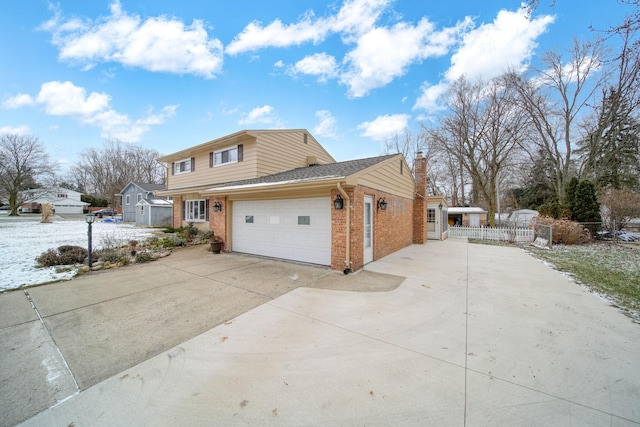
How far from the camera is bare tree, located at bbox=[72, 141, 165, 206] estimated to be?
3691 centimetres

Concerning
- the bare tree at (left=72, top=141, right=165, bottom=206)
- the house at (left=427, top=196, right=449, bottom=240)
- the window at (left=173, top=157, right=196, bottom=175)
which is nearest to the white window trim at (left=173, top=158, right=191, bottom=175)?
the window at (left=173, top=157, right=196, bottom=175)

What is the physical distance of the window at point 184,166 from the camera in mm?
14459

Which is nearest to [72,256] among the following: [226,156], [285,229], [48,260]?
[48,260]

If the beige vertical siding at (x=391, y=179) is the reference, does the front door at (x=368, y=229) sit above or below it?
below

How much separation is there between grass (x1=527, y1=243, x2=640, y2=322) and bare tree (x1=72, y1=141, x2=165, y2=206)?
4483 cm

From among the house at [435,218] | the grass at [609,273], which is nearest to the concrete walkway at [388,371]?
the grass at [609,273]

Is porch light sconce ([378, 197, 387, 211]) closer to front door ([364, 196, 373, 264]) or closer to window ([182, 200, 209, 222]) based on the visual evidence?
front door ([364, 196, 373, 264])

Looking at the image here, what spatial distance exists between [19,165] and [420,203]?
41.6m

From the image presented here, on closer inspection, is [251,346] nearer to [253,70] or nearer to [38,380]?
[38,380]

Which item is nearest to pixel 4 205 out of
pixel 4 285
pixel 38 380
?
pixel 4 285

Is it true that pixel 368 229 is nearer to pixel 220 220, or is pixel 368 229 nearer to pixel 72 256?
pixel 220 220

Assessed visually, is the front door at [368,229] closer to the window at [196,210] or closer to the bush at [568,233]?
the window at [196,210]

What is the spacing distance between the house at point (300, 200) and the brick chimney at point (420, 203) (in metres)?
0.05

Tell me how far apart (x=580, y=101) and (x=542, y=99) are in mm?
2302
